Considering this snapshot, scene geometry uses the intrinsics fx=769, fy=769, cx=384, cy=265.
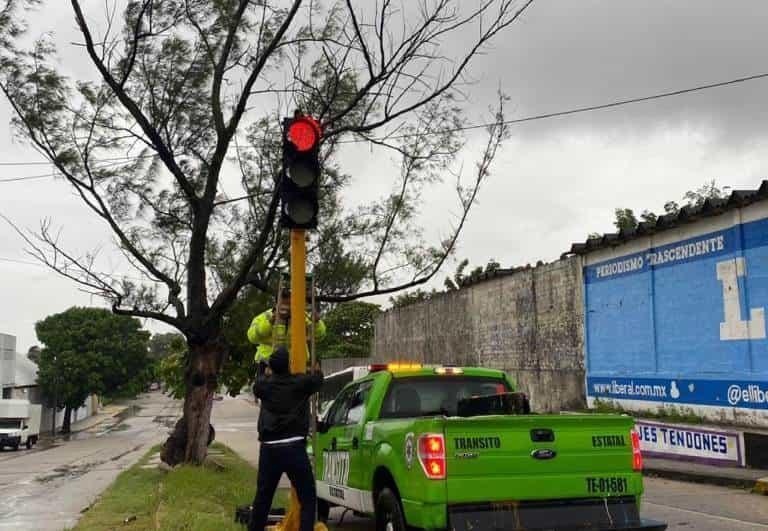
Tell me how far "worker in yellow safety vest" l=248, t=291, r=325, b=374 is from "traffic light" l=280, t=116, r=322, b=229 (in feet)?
2.56

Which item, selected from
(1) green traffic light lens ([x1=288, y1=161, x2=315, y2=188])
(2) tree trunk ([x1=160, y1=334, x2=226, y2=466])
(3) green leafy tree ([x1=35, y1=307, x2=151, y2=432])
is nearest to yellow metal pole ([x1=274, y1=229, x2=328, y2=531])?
(1) green traffic light lens ([x1=288, y1=161, x2=315, y2=188])

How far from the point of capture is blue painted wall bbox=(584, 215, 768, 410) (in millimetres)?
14484

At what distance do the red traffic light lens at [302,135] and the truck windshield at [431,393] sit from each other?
2533 millimetres

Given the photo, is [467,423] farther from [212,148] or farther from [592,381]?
[592,381]

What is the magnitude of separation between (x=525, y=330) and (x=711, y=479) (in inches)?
416

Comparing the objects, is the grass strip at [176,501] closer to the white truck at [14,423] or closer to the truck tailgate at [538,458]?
the truck tailgate at [538,458]

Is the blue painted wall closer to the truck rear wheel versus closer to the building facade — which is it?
the building facade

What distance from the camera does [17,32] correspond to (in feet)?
39.3

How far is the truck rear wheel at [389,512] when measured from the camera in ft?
19.8

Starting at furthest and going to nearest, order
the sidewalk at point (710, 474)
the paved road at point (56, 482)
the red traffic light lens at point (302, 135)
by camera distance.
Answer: the paved road at point (56, 482), the sidewalk at point (710, 474), the red traffic light lens at point (302, 135)

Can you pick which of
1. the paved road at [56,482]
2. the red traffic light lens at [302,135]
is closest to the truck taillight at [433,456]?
the red traffic light lens at [302,135]

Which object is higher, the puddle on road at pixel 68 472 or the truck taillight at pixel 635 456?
the truck taillight at pixel 635 456

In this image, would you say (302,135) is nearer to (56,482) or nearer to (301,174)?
(301,174)

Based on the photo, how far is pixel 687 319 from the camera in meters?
16.4
